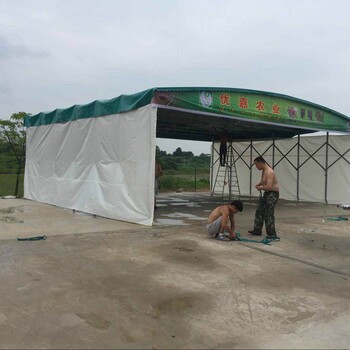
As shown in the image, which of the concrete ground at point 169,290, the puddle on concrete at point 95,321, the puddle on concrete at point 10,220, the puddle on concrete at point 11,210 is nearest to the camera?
the concrete ground at point 169,290

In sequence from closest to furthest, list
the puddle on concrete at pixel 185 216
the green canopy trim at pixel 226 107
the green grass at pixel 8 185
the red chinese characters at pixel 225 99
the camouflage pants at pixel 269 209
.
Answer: the camouflage pants at pixel 269 209, the green canopy trim at pixel 226 107, the red chinese characters at pixel 225 99, the puddle on concrete at pixel 185 216, the green grass at pixel 8 185

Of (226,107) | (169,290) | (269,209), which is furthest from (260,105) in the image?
(169,290)

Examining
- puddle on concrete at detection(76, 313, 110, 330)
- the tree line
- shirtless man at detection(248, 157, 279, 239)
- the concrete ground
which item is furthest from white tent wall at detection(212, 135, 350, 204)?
the tree line

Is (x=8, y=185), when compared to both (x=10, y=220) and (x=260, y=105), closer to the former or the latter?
(x=10, y=220)

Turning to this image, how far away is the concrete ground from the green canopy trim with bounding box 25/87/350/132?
9.78 ft

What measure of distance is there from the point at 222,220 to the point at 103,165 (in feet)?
13.6

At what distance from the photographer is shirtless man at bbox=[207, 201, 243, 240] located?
7.08 metres

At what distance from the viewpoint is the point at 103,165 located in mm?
10188

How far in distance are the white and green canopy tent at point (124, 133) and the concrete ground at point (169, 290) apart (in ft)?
5.43

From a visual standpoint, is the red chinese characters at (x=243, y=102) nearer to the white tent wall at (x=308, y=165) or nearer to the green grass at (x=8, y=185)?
the white tent wall at (x=308, y=165)

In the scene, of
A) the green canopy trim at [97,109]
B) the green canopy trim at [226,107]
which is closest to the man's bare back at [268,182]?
the green canopy trim at [226,107]

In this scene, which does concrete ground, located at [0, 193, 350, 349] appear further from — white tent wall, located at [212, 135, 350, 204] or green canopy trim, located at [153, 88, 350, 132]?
white tent wall, located at [212, 135, 350, 204]

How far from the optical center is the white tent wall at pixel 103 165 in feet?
29.0

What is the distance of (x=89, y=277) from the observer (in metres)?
4.82
